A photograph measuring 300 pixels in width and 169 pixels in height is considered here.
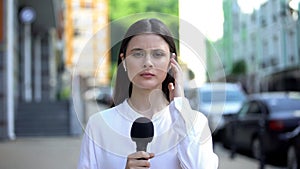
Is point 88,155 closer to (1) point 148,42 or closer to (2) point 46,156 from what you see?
(1) point 148,42

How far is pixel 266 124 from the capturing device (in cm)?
965

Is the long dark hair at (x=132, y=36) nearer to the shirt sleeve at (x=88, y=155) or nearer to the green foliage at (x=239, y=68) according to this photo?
the shirt sleeve at (x=88, y=155)

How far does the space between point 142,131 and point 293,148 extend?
7.19m

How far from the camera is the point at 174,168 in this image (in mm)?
1693

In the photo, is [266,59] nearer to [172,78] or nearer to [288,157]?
[288,157]

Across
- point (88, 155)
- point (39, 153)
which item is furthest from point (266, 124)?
point (88, 155)

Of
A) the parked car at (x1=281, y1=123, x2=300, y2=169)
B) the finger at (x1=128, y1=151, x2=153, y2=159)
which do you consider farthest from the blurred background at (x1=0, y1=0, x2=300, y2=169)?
the finger at (x1=128, y1=151, x2=153, y2=159)

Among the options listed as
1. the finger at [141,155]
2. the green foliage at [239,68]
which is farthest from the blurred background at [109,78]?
the green foliage at [239,68]

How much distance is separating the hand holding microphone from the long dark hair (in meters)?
0.13

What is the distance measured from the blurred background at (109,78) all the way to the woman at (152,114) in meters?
0.05

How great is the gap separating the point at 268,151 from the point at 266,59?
36726mm

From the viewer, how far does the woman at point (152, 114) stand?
1.62 metres

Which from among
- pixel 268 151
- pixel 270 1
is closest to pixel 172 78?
pixel 268 151

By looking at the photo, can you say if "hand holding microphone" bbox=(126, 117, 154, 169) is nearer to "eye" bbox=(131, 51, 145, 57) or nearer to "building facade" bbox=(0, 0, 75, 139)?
"eye" bbox=(131, 51, 145, 57)
